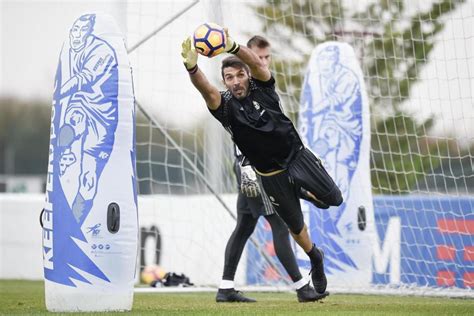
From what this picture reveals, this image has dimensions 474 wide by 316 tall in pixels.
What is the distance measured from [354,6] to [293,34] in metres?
1.02

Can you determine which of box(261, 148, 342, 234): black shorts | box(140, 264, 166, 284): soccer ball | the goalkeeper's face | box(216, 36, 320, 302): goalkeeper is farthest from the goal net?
the goalkeeper's face

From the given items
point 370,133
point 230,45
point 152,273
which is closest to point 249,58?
point 230,45

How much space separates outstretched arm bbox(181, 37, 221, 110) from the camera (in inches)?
276

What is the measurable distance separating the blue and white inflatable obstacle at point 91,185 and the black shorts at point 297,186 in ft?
3.85

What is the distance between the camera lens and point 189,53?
276 inches

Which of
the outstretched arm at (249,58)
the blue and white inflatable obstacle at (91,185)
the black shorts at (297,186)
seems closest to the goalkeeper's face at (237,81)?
the outstretched arm at (249,58)

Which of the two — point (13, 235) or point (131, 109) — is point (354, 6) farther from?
point (131, 109)

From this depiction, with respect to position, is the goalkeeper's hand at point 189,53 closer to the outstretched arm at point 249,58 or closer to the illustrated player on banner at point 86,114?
the outstretched arm at point 249,58

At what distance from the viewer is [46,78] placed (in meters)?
45.2

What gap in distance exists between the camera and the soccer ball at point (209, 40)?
6.80 meters

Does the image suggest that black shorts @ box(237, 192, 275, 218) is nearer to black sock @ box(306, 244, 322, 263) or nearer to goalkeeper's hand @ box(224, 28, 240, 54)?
black sock @ box(306, 244, 322, 263)

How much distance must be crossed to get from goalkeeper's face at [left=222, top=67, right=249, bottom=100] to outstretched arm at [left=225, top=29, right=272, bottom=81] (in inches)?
7.5

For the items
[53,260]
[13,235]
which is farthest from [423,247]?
[13,235]

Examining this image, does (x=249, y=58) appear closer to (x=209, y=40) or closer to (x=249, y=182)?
(x=209, y=40)
